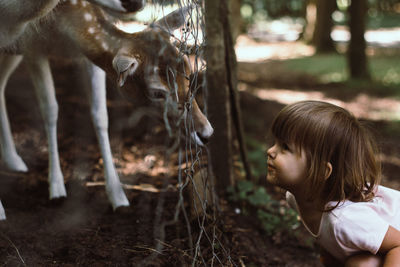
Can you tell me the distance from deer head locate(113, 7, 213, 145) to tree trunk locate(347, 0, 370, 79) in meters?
7.73

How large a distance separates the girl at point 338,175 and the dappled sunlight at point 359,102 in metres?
5.49

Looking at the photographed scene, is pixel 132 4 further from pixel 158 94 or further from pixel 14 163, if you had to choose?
pixel 14 163

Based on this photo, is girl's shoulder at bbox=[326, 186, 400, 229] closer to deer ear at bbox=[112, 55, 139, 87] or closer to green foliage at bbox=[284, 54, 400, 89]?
deer ear at bbox=[112, 55, 139, 87]

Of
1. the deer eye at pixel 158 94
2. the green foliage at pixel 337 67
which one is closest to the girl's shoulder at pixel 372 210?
the deer eye at pixel 158 94

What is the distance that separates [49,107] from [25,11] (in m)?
1.14

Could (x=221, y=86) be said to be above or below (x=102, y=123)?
above

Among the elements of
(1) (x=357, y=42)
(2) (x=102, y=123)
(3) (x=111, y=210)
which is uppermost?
(2) (x=102, y=123)

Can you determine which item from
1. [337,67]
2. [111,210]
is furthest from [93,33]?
[337,67]

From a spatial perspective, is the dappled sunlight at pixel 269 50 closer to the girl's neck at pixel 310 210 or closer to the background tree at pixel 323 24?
the background tree at pixel 323 24

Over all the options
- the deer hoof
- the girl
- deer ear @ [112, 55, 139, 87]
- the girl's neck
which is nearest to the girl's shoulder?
the girl

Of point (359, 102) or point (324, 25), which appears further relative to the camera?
point (324, 25)

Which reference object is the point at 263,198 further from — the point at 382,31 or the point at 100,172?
the point at 382,31

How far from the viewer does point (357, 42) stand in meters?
9.99

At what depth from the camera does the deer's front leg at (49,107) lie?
352cm
